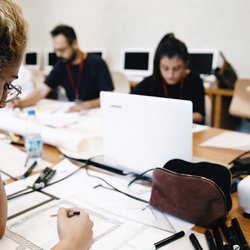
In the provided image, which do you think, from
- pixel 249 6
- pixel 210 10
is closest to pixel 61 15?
pixel 210 10

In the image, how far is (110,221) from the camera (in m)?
0.84

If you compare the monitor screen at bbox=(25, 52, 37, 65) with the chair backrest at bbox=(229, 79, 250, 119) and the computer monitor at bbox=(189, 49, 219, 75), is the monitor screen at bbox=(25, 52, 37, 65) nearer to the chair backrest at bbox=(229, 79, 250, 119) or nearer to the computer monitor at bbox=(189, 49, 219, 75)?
the computer monitor at bbox=(189, 49, 219, 75)

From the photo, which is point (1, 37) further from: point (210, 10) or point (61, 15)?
point (61, 15)

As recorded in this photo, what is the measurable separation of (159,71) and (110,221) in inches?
56.9

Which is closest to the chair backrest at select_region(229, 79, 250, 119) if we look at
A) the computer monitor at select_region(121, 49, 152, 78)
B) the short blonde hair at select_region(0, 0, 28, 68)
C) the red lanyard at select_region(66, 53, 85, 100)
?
the computer monitor at select_region(121, 49, 152, 78)

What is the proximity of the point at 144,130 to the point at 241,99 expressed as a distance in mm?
2125

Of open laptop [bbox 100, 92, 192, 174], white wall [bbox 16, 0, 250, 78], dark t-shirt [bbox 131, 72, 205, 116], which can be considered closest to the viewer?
open laptop [bbox 100, 92, 192, 174]

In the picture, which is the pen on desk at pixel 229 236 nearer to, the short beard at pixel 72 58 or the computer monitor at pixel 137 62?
the short beard at pixel 72 58

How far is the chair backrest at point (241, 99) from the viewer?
2.86 m

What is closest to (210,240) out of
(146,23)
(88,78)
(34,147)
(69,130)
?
(34,147)

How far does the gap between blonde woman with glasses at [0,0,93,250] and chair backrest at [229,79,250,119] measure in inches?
95.9

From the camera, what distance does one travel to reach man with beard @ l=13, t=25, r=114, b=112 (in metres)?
2.71

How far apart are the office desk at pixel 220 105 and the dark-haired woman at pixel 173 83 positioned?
1.06 metres

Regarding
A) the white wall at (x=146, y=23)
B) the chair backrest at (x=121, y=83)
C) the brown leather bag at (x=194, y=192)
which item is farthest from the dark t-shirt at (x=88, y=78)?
the brown leather bag at (x=194, y=192)
